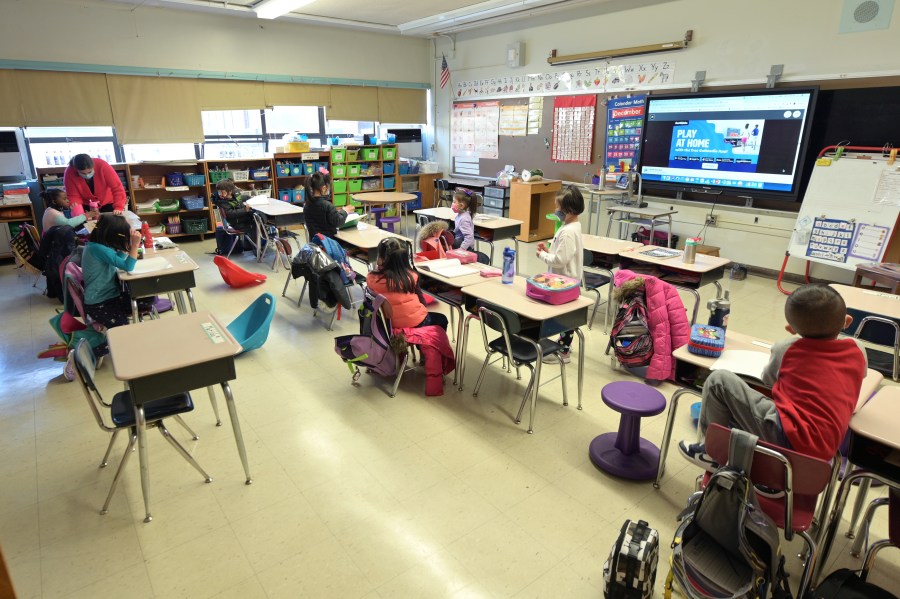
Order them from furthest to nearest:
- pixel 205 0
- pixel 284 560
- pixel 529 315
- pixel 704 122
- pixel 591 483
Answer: pixel 205 0 → pixel 704 122 → pixel 529 315 → pixel 591 483 → pixel 284 560

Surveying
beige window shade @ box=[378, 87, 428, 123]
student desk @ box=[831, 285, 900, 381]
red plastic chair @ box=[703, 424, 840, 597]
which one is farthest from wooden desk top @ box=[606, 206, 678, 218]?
beige window shade @ box=[378, 87, 428, 123]

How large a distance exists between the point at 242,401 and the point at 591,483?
2.29m

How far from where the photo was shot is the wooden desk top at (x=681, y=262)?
3994 mm

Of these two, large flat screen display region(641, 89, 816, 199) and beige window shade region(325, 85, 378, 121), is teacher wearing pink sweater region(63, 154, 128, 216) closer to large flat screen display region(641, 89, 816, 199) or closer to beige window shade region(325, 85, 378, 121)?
beige window shade region(325, 85, 378, 121)

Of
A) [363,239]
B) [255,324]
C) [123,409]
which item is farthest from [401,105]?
[123,409]

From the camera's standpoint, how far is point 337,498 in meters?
2.55

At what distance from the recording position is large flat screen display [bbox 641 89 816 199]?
5676 millimetres

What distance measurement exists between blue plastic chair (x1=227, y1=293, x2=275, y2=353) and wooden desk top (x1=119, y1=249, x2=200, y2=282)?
23.0 inches

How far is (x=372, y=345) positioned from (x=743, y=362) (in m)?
2.14

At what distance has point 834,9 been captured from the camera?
17.5 feet

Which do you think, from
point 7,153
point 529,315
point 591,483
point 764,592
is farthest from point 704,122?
point 7,153

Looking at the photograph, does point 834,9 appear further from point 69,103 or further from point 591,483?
point 69,103

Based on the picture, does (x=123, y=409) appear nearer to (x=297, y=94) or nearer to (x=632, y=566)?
(x=632, y=566)

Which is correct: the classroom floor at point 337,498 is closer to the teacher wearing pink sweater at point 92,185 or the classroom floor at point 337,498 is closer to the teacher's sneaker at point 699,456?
the teacher's sneaker at point 699,456
